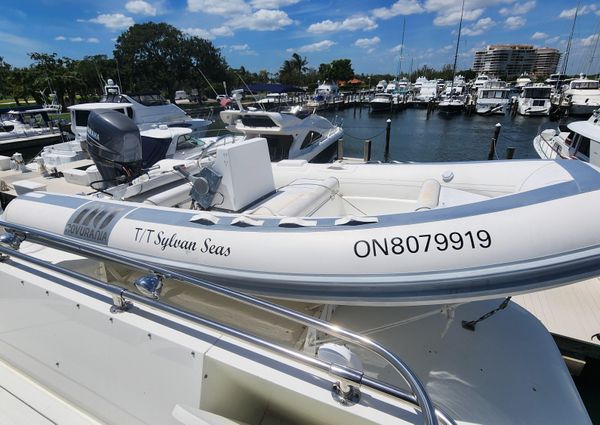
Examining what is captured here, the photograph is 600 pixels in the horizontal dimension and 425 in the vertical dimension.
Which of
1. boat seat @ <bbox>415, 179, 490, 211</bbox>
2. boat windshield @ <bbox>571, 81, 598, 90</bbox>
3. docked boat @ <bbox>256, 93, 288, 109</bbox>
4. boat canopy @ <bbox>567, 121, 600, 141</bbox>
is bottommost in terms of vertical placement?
boat seat @ <bbox>415, 179, 490, 211</bbox>

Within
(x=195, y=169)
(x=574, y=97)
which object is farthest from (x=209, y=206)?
(x=574, y=97)

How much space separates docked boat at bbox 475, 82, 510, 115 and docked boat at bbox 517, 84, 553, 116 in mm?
1245

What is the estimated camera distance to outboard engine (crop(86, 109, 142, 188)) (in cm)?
353

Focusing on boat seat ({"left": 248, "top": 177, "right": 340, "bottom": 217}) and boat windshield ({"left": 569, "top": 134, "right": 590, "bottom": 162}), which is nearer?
boat seat ({"left": 248, "top": 177, "right": 340, "bottom": 217})

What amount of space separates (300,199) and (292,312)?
1669mm

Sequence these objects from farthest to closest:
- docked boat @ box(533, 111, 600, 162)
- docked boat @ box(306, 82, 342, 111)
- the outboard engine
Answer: docked boat @ box(306, 82, 342, 111), docked boat @ box(533, 111, 600, 162), the outboard engine

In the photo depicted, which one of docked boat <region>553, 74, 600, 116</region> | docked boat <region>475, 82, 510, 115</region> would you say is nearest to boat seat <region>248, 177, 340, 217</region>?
docked boat <region>475, 82, 510, 115</region>

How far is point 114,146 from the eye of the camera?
11.6 ft

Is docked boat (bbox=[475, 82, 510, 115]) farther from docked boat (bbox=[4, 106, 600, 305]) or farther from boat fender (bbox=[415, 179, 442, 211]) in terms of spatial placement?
boat fender (bbox=[415, 179, 442, 211])

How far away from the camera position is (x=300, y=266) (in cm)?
188

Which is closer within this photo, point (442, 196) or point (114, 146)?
point (442, 196)

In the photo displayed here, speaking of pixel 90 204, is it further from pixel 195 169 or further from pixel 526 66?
pixel 526 66

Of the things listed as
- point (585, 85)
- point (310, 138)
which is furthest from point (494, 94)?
point (310, 138)

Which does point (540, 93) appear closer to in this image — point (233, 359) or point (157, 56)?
point (233, 359)
